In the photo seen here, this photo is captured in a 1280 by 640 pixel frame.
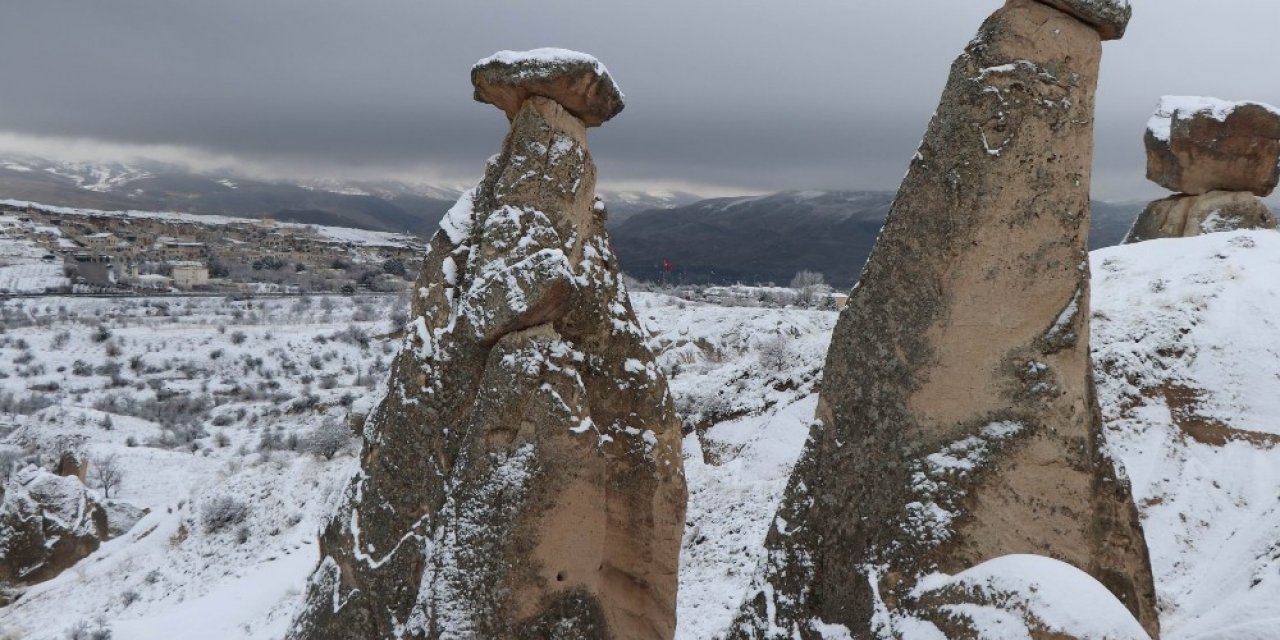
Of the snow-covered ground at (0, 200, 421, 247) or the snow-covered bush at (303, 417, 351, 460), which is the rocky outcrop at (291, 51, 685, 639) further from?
the snow-covered ground at (0, 200, 421, 247)

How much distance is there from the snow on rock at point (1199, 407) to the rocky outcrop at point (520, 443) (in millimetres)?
4208

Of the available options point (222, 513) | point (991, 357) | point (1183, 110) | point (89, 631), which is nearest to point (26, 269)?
point (222, 513)

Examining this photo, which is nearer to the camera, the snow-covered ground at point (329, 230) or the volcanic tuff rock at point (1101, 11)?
the volcanic tuff rock at point (1101, 11)

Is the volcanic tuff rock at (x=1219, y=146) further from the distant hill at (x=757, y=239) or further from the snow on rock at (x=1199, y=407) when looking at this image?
the distant hill at (x=757, y=239)

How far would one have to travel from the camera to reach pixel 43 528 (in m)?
15.3

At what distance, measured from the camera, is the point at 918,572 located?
432 cm

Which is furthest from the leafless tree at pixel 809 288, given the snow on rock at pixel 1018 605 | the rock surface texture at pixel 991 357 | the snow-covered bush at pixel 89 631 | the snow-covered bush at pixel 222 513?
the snow on rock at pixel 1018 605

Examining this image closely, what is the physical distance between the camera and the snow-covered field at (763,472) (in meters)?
9.08

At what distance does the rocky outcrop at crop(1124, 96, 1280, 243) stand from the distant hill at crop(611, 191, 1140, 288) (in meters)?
50.4

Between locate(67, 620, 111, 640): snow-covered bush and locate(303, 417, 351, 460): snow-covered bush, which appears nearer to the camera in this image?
locate(67, 620, 111, 640): snow-covered bush

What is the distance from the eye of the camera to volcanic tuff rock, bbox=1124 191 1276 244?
55.6 feet

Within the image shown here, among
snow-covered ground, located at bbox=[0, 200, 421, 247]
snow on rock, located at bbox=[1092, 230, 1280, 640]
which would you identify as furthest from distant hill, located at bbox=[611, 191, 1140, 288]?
snow on rock, located at bbox=[1092, 230, 1280, 640]

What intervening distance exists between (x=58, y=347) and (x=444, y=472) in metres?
44.0

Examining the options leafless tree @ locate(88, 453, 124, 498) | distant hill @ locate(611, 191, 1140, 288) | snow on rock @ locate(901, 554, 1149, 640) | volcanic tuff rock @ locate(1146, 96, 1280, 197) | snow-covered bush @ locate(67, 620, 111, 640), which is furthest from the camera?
distant hill @ locate(611, 191, 1140, 288)
